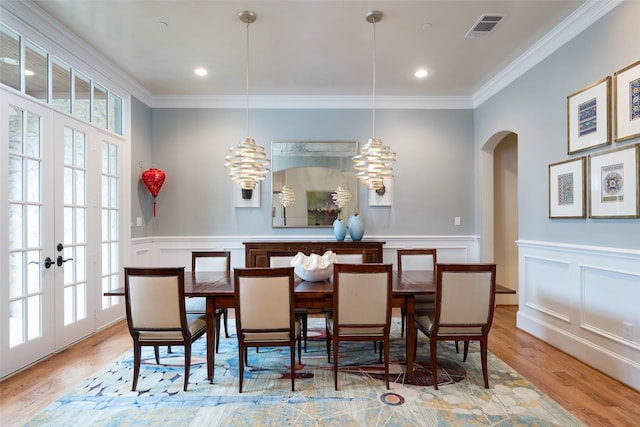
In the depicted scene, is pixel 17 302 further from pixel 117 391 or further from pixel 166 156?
pixel 166 156

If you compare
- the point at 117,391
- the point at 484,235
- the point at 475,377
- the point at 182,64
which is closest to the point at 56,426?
the point at 117,391

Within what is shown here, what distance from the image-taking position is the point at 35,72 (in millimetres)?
2955

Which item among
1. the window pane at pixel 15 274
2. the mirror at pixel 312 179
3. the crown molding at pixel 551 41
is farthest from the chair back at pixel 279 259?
the crown molding at pixel 551 41

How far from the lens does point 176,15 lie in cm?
293

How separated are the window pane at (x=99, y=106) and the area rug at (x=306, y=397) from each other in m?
2.59

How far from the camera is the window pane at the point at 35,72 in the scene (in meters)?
2.86

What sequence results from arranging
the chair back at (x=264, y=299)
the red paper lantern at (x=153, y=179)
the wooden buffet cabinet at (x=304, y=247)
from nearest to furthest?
the chair back at (x=264, y=299) < the wooden buffet cabinet at (x=304, y=247) < the red paper lantern at (x=153, y=179)

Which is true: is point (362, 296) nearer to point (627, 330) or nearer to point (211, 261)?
point (211, 261)

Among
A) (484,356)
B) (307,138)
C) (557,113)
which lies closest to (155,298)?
(484,356)

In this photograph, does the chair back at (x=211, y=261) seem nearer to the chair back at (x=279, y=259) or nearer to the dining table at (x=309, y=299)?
the chair back at (x=279, y=259)

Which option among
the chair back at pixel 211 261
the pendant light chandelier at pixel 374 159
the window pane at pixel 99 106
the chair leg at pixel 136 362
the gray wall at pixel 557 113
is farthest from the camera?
the window pane at pixel 99 106

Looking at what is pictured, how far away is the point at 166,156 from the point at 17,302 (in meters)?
2.66

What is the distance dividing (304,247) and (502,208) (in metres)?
2.91

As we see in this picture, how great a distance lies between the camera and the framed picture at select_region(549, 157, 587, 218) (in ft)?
9.55
